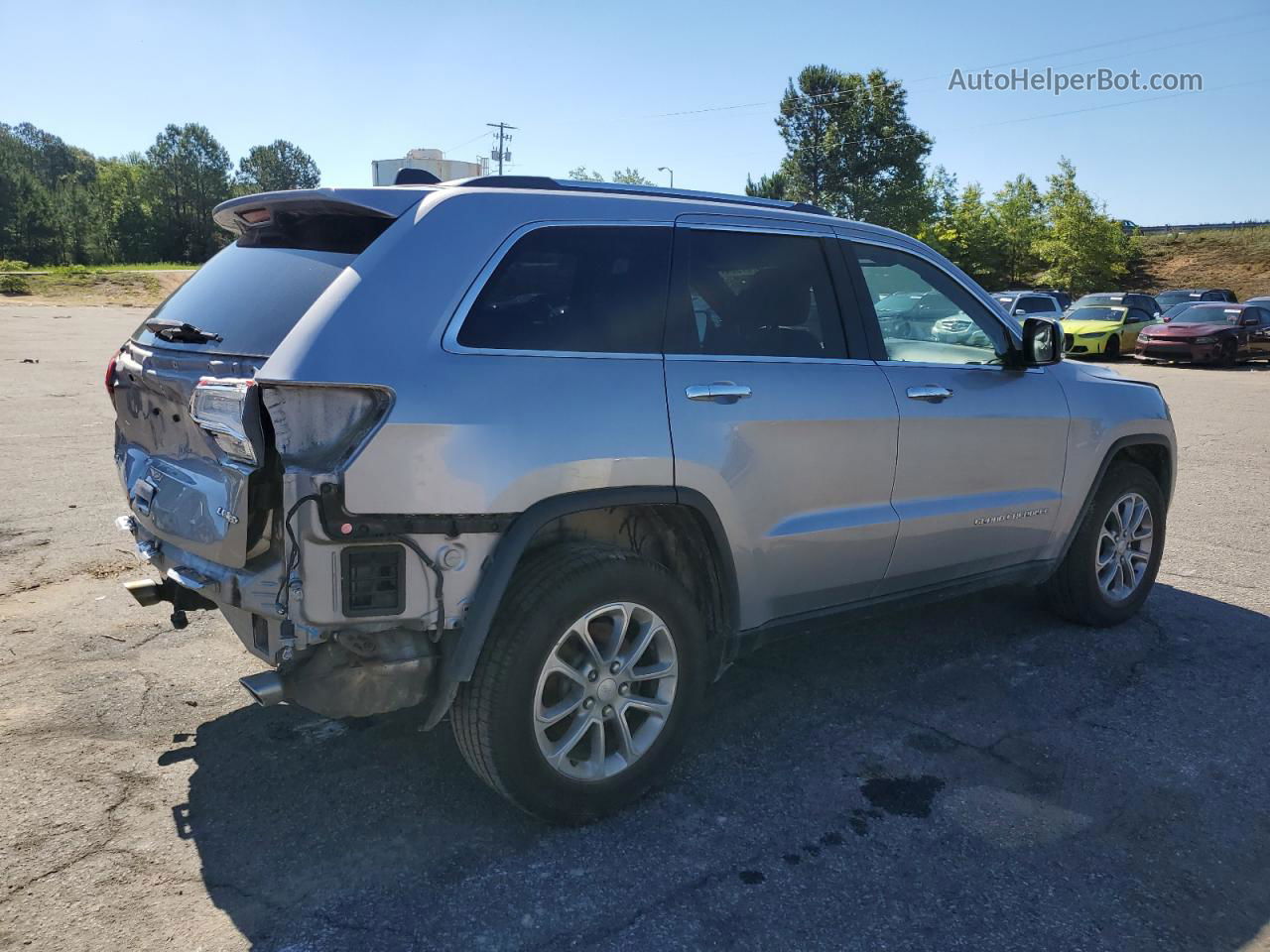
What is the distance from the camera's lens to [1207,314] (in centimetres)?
2377

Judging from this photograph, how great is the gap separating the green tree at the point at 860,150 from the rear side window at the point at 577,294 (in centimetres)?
6710

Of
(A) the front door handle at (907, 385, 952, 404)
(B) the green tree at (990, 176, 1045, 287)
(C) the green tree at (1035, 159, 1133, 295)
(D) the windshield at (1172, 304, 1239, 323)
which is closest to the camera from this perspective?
(A) the front door handle at (907, 385, 952, 404)

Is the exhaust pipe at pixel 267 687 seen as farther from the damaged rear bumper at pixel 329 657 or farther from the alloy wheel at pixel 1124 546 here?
the alloy wheel at pixel 1124 546

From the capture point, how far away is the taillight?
2.60 metres

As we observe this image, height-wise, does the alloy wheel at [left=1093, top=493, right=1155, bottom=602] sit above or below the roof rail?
below

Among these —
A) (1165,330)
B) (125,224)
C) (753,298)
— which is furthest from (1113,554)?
(125,224)

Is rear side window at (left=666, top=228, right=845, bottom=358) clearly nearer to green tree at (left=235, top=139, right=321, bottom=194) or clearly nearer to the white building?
the white building

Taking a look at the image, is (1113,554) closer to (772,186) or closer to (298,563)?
(298,563)

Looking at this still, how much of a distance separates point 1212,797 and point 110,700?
4.08 m

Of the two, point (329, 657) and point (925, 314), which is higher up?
point (925, 314)

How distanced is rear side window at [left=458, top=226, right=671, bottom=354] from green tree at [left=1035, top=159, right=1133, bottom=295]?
188ft

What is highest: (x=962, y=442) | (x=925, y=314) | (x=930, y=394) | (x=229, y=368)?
(x=925, y=314)

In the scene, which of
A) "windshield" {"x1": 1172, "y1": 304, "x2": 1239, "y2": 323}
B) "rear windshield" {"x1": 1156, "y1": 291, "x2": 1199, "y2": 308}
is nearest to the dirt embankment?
"windshield" {"x1": 1172, "y1": 304, "x2": 1239, "y2": 323}

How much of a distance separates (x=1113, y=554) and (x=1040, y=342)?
132 centimetres
